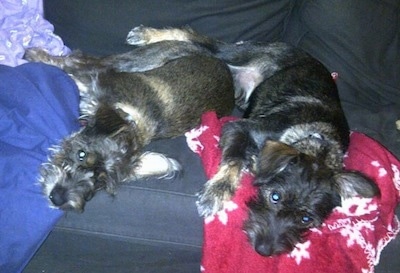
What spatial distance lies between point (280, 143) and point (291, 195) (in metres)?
0.29

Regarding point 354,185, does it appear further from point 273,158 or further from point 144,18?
point 144,18

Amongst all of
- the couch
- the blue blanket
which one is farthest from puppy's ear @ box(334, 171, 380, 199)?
the blue blanket

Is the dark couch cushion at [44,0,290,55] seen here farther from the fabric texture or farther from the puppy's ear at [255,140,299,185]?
the puppy's ear at [255,140,299,185]

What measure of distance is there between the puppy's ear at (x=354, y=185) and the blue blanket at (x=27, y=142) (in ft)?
4.77

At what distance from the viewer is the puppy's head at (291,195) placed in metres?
2.56

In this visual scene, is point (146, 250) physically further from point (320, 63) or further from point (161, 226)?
point (320, 63)

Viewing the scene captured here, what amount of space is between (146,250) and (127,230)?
9.6 inches

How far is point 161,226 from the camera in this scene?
2.70 m

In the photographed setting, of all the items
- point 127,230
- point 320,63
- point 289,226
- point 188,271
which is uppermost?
point 320,63

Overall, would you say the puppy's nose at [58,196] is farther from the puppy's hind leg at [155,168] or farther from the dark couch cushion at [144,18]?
the dark couch cushion at [144,18]

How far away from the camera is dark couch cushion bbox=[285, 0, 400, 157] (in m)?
3.50

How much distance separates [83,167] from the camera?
261 cm

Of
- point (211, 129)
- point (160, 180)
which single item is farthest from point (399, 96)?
point (160, 180)

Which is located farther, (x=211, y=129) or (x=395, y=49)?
(x=395, y=49)
